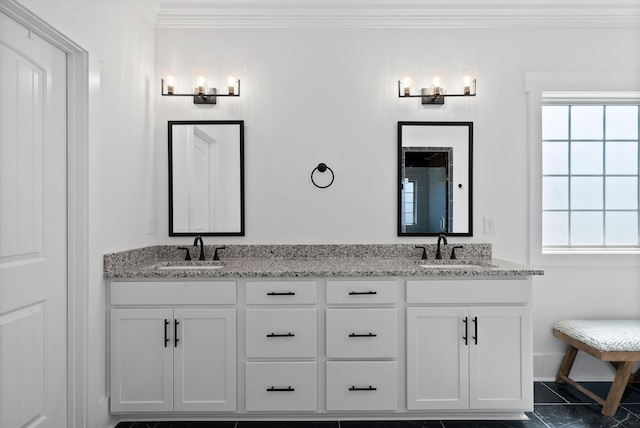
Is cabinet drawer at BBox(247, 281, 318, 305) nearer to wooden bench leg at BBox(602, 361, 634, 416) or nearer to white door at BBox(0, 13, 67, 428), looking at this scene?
white door at BBox(0, 13, 67, 428)

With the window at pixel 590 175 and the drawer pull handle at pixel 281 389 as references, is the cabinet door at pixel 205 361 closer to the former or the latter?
the drawer pull handle at pixel 281 389

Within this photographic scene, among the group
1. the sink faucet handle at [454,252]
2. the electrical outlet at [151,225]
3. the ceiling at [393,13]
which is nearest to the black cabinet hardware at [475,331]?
the sink faucet handle at [454,252]

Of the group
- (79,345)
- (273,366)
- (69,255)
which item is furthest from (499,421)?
(69,255)

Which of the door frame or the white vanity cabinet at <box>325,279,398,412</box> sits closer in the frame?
the door frame

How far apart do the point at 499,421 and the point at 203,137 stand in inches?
102

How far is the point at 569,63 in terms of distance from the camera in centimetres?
284

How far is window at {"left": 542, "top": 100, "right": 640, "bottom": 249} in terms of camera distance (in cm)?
296

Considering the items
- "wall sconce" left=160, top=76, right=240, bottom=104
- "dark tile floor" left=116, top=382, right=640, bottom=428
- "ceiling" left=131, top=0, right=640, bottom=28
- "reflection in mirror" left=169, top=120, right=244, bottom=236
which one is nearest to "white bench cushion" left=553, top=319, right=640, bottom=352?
"dark tile floor" left=116, top=382, right=640, bottom=428

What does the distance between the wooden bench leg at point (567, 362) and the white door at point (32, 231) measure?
3.01 metres

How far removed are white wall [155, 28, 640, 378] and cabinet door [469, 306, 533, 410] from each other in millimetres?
724

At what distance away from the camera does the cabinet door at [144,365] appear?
221 centimetres

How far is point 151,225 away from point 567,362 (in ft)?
9.78

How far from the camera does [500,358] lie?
225 centimetres

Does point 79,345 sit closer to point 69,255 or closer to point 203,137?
point 69,255
